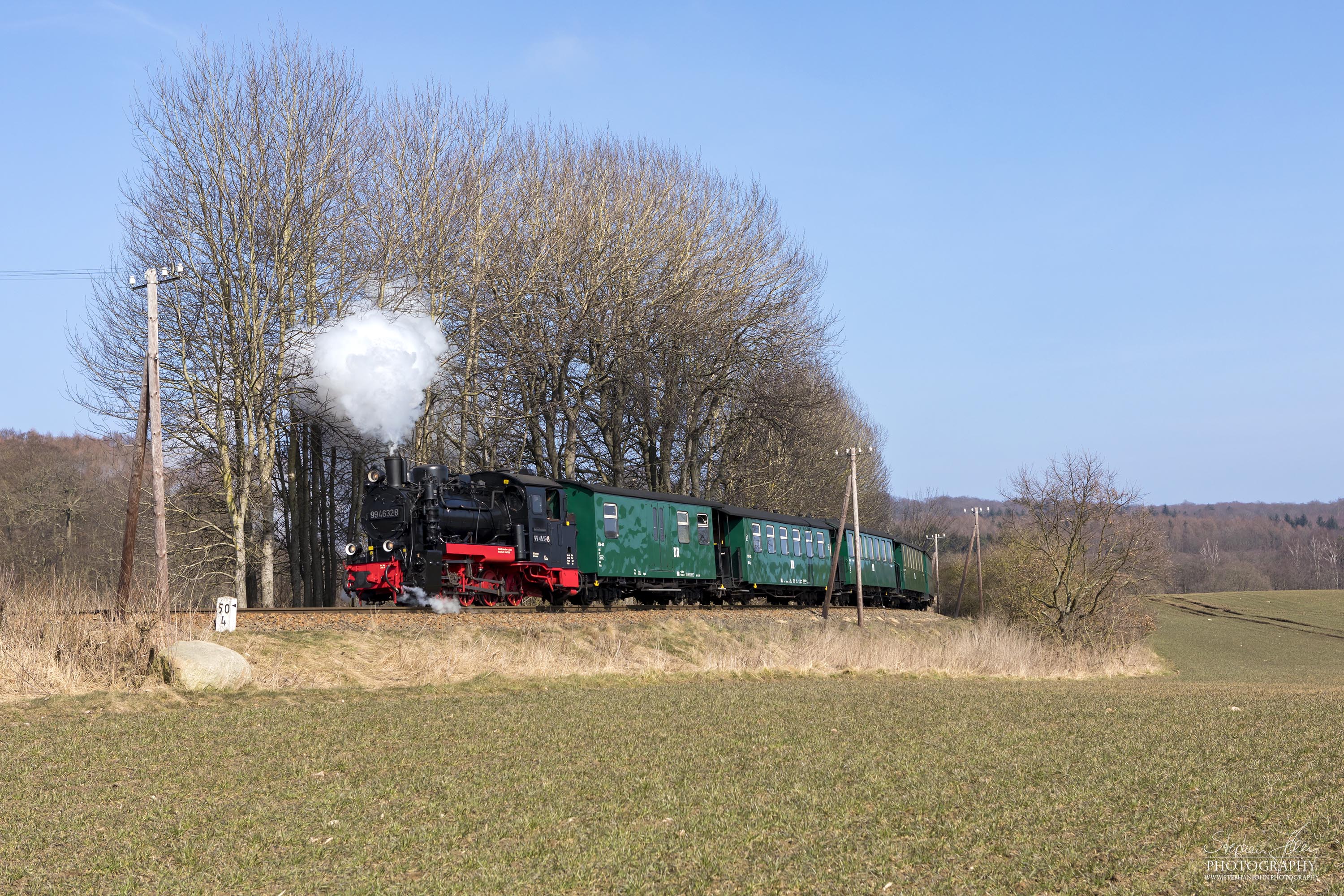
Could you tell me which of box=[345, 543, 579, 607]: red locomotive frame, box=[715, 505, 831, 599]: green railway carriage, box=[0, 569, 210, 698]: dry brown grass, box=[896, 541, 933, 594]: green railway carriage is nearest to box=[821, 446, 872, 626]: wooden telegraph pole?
box=[715, 505, 831, 599]: green railway carriage

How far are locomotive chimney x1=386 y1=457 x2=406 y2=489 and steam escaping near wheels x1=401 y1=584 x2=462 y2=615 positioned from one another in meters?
2.09

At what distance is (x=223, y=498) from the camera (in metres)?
30.9

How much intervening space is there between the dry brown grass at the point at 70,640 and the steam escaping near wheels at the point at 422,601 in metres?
6.80

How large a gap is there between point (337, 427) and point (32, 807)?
2500 centimetres

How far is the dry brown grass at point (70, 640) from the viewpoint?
44.5 feet

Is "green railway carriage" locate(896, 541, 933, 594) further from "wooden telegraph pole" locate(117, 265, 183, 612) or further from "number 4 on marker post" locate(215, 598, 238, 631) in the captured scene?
"number 4 on marker post" locate(215, 598, 238, 631)

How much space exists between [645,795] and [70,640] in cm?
949

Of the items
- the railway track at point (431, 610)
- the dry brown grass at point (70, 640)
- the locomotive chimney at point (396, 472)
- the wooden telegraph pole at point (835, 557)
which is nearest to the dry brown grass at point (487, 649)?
the dry brown grass at point (70, 640)

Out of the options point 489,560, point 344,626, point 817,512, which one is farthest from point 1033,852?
point 817,512

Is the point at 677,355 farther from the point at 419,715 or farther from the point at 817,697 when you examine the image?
the point at 419,715

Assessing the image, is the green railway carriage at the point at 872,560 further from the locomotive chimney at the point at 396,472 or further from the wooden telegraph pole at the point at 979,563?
the locomotive chimney at the point at 396,472

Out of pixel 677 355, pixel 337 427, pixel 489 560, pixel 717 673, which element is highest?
pixel 677 355

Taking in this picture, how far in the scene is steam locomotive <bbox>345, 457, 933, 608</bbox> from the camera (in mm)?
21656

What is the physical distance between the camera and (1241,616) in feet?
249
